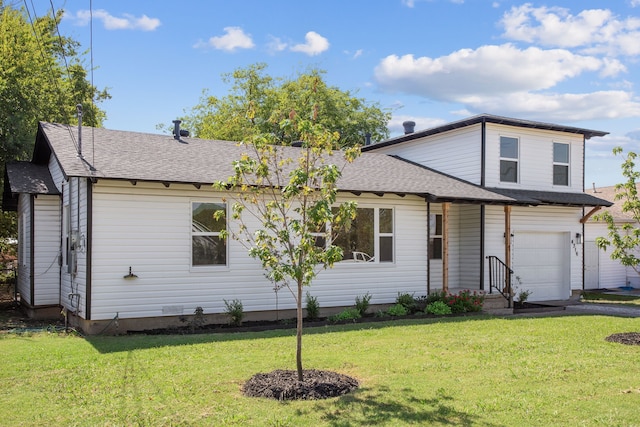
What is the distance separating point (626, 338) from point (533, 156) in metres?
8.43

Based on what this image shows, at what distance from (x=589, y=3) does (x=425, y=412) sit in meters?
10.7

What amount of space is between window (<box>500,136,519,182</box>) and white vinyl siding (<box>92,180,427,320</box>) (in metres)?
6.66

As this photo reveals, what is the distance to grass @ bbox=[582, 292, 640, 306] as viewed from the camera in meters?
18.4

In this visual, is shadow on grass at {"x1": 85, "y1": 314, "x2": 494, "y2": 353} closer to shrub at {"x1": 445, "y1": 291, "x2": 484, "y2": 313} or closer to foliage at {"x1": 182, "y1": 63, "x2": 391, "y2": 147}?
shrub at {"x1": 445, "y1": 291, "x2": 484, "y2": 313}

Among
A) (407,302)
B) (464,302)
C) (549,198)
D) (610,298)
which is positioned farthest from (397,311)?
(610,298)

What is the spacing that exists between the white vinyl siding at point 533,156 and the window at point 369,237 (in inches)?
166

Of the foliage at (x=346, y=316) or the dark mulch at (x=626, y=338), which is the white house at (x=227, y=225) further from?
the dark mulch at (x=626, y=338)

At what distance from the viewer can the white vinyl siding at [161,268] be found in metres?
11.4

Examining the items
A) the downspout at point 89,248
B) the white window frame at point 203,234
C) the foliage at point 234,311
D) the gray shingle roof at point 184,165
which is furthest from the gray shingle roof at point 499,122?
the downspout at point 89,248

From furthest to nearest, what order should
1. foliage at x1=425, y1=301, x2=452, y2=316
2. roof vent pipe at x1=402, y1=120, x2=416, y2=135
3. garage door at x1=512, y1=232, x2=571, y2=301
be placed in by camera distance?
roof vent pipe at x1=402, y1=120, x2=416, y2=135
garage door at x1=512, y1=232, x2=571, y2=301
foliage at x1=425, y1=301, x2=452, y2=316

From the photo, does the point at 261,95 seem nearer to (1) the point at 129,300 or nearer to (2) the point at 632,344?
(1) the point at 129,300

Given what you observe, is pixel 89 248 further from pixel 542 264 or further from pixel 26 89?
pixel 542 264

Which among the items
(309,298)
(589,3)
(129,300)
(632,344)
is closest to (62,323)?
(129,300)

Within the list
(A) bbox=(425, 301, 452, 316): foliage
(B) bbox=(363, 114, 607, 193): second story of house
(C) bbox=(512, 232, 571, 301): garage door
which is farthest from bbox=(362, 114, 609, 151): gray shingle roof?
(A) bbox=(425, 301, 452, 316): foliage
